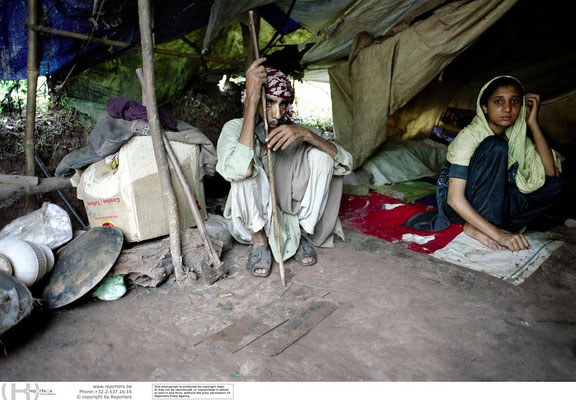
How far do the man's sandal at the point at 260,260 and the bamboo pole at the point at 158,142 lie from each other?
1.42ft

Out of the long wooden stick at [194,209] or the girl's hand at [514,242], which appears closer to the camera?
the long wooden stick at [194,209]

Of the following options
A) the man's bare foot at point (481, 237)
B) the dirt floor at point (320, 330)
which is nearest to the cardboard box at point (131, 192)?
the dirt floor at point (320, 330)

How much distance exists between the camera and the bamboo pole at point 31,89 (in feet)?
8.72

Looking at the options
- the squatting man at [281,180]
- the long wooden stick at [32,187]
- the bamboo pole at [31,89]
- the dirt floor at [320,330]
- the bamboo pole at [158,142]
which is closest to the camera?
the dirt floor at [320,330]

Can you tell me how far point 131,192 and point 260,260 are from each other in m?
0.94

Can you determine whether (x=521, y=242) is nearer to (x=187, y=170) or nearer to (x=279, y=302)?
(x=279, y=302)

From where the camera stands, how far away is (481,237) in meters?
2.73

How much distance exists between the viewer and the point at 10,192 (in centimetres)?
257

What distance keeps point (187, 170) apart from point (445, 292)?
185cm

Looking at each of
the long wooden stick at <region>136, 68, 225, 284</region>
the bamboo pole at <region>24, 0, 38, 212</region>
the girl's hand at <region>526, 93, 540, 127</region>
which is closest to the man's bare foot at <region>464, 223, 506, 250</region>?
the girl's hand at <region>526, 93, 540, 127</region>

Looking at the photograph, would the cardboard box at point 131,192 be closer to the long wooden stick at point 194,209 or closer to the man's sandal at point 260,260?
the long wooden stick at point 194,209

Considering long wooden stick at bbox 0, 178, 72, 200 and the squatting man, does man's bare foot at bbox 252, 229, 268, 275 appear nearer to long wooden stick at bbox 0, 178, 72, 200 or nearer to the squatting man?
the squatting man

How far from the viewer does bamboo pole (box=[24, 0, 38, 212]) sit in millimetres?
2658

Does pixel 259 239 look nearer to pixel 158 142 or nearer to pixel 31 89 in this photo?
pixel 158 142
